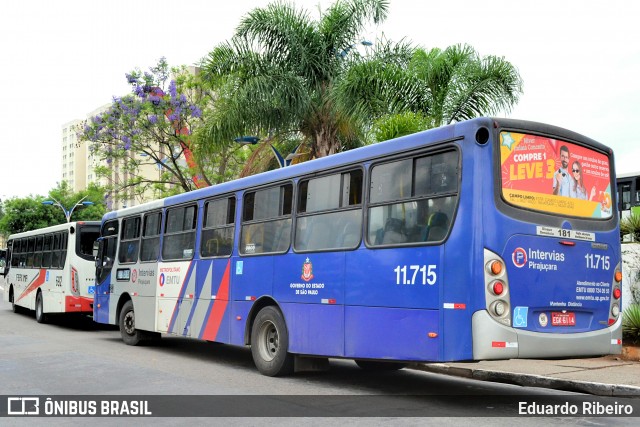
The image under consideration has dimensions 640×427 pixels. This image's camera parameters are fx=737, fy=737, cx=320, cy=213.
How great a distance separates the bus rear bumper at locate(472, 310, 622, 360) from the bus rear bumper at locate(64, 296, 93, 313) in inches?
555

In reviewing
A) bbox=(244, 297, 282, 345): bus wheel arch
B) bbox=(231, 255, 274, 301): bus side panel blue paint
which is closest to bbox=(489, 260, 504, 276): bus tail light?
bbox=(231, 255, 274, 301): bus side panel blue paint

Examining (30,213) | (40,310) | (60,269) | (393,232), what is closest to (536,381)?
(393,232)

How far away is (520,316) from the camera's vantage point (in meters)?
7.75

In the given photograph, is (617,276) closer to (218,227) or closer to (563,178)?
(563,178)

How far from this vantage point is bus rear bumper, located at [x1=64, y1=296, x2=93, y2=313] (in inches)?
761

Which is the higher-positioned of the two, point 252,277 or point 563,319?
point 252,277

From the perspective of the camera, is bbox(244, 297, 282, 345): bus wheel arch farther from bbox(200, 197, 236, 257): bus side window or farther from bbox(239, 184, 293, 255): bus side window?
bbox(200, 197, 236, 257): bus side window

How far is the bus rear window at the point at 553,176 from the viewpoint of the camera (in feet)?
26.3

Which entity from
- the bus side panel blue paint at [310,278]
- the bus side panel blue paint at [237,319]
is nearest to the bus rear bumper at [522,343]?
the bus side panel blue paint at [310,278]

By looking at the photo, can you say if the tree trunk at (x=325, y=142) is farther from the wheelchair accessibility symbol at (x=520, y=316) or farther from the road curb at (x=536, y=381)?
the wheelchair accessibility symbol at (x=520, y=316)

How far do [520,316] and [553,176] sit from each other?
1.70m

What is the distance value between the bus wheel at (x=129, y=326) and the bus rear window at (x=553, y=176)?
31.2 ft

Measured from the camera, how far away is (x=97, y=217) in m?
76.1

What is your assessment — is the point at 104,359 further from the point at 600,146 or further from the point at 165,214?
the point at 600,146
